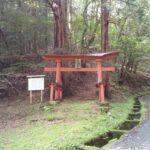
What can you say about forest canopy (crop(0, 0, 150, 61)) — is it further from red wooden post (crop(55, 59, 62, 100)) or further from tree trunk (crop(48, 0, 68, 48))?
red wooden post (crop(55, 59, 62, 100))

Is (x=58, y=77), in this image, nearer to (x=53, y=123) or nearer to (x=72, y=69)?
(x=72, y=69)

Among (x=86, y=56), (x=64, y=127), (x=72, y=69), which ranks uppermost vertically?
(x=86, y=56)

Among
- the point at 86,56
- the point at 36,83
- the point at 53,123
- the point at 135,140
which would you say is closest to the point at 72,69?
the point at 86,56

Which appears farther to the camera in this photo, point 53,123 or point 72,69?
point 72,69

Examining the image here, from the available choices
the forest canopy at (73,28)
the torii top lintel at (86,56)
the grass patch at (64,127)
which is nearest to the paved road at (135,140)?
the grass patch at (64,127)

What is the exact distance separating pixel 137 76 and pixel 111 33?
5014mm

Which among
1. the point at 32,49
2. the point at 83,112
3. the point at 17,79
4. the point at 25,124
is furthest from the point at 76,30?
the point at 25,124

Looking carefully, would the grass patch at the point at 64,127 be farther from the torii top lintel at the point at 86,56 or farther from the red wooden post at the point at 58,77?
the torii top lintel at the point at 86,56

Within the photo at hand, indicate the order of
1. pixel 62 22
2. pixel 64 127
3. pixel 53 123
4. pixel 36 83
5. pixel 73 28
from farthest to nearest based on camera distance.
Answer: pixel 73 28 → pixel 62 22 → pixel 36 83 → pixel 53 123 → pixel 64 127

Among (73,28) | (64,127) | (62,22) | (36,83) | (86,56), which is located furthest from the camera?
(73,28)

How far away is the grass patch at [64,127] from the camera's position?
8227mm

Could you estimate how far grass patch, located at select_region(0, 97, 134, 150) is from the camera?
8.23 metres

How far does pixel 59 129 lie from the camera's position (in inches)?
386

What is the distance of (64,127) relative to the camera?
32.9ft
